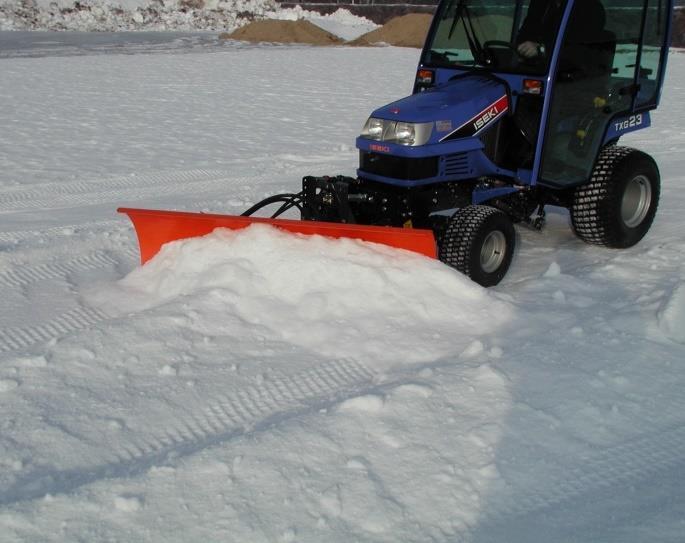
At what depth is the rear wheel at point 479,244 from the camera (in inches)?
170

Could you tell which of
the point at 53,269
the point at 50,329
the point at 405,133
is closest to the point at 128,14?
the point at 53,269

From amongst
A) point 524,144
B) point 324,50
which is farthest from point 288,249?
point 324,50

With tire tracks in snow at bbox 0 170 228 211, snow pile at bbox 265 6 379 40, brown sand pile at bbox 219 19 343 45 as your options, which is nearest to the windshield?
tire tracks in snow at bbox 0 170 228 211

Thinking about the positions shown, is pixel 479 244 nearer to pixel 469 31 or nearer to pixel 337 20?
pixel 469 31

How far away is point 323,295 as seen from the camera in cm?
397

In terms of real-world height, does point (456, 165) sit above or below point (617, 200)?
above

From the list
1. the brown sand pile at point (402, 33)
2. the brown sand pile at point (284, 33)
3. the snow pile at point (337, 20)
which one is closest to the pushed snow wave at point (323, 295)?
the brown sand pile at point (402, 33)

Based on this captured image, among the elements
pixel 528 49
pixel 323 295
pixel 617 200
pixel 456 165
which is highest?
pixel 528 49

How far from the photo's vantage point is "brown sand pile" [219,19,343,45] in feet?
80.5

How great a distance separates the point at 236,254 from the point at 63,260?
1.39 metres

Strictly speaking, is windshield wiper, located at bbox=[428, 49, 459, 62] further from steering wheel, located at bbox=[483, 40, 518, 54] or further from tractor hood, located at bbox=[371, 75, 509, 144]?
tractor hood, located at bbox=[371, 75, 509, 144]

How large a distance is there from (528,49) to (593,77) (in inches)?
20.3

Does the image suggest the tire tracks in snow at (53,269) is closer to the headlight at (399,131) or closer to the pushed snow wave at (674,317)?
the headlight at (399,131)

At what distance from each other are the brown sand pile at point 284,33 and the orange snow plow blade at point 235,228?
20.9 meters
